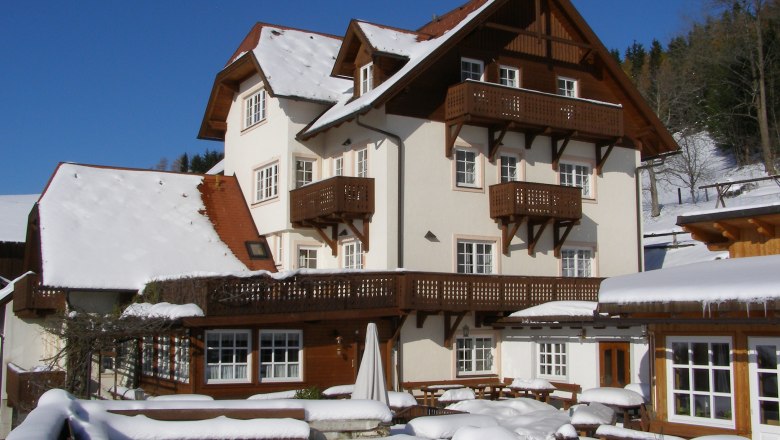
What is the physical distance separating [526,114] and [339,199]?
5897 millimetres

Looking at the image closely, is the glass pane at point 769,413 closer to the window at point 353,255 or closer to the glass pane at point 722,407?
the glass pane at point 722,407

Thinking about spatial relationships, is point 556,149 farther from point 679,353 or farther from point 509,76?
point 679,353

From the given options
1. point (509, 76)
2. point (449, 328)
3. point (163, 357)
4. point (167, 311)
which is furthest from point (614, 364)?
point (163, 357)

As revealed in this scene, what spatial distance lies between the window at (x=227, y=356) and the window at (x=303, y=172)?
690 cm

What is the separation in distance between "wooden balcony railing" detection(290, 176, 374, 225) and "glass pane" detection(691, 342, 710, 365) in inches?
448

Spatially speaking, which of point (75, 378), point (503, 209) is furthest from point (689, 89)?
point (75, 378)

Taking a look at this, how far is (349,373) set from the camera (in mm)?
23516

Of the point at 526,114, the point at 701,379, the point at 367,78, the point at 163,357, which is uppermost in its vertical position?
the point at 367,78

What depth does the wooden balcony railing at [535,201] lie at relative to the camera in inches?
989

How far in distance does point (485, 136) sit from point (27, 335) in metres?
14.7

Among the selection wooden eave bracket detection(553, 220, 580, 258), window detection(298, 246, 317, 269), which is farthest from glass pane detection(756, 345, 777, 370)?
window detection(298, 246, 317, 269)

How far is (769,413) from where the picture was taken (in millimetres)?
14039

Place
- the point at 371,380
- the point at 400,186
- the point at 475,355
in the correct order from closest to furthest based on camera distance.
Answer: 1. the point at 371,380
2. the point at 400,186
3. the point at 475,355

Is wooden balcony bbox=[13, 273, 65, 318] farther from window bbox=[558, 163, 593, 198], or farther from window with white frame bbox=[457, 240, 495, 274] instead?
window bbox=[558, 163, 593, 198]
